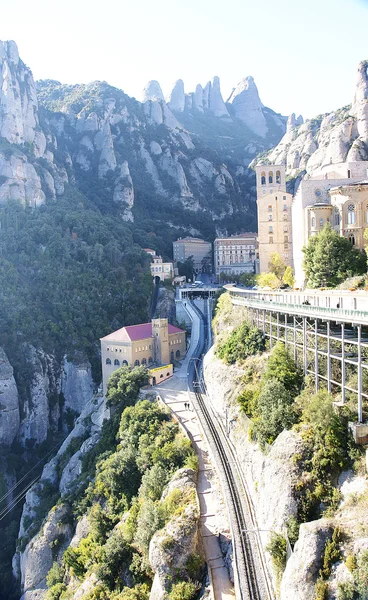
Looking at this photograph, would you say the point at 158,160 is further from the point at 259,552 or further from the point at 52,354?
the point at 259,552

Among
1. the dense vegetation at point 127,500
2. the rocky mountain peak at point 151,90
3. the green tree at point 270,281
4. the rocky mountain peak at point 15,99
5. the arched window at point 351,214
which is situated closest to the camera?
the dense vegetation at point 127,500

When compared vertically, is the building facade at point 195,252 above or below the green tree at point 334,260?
above

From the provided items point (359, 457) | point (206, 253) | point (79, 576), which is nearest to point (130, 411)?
point (79, 576)

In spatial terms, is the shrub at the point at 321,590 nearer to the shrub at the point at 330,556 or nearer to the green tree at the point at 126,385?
the shrub at the point at 330,556

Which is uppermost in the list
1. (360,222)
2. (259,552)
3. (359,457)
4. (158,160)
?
(158,160)

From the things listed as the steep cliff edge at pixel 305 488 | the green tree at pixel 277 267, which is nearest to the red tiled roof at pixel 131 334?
the green tree at pixel 277 267

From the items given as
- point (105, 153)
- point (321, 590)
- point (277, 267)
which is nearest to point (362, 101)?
point (277, 267)

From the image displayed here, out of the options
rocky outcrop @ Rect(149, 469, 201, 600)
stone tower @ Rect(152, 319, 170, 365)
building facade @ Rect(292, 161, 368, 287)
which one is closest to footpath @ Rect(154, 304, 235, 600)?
rocky outcrop @ Rect(149, 469, 201, 600)
